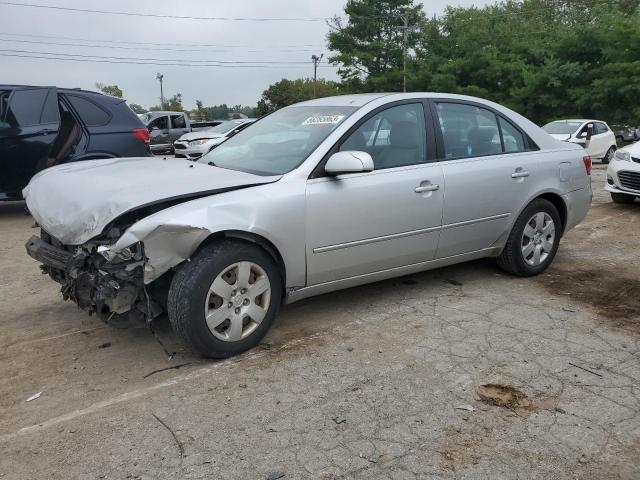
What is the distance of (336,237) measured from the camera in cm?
374

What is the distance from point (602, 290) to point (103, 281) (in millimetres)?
3962

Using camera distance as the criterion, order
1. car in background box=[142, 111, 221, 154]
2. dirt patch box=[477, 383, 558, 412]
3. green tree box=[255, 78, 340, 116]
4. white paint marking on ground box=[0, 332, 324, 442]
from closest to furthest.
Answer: white paint marking on ground box=[0, 332, 324, 442] < dirt patch box=[477, 383, 558, 412] < car in background box=[142, 111, 221, 154] < green tree box=[255, 78, 340, 116]

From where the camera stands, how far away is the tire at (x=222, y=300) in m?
3.17

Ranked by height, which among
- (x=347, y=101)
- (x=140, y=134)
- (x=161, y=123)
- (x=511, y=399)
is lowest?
(x=511, y=399)

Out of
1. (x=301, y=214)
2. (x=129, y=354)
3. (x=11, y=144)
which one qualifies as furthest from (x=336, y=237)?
(x=11, y=144)

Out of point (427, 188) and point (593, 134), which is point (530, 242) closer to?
point (427, 188)

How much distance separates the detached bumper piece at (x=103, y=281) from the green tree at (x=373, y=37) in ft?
130

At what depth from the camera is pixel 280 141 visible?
4195 millimetres

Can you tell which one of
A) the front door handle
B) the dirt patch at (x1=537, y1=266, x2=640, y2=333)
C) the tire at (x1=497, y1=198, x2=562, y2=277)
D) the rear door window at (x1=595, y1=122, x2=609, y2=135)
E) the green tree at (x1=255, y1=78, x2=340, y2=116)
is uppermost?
the green tree at (x1=255, y1=78, x2=340, y2=116)

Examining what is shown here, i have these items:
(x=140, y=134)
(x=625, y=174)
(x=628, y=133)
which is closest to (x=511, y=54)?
(x=628, y=133)

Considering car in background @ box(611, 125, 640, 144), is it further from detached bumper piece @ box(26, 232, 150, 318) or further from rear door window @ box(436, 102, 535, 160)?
detached bumper piece @ box(26, 232, 150, 318)

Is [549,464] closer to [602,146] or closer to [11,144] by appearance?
[11,144]

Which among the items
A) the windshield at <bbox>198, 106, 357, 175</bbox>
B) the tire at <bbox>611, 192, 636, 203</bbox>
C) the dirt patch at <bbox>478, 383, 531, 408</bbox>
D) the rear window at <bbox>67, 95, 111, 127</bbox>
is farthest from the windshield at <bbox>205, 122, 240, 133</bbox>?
the dirt patch at <bbox>478, 383, 531, 408</bbox>

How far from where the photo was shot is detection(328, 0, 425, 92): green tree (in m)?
42.1
